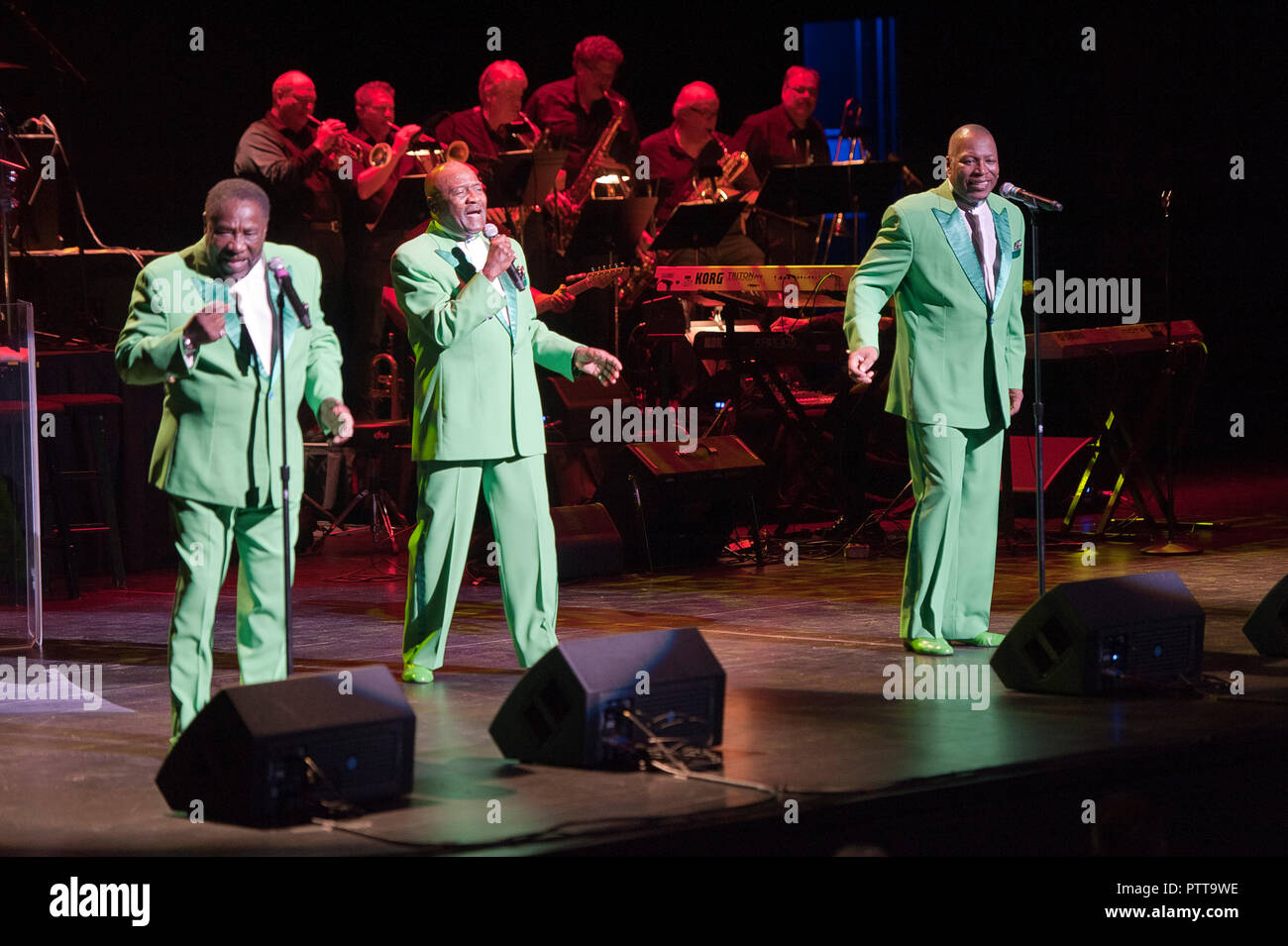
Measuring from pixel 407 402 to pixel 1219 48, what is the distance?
22.2ft

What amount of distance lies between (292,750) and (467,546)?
2.01 m

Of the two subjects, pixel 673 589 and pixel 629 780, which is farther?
pixel 673 589

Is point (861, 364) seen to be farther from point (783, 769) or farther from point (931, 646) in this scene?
point (783, 769)

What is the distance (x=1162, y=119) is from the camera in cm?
1278

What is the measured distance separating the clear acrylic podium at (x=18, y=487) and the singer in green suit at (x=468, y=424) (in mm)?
1855

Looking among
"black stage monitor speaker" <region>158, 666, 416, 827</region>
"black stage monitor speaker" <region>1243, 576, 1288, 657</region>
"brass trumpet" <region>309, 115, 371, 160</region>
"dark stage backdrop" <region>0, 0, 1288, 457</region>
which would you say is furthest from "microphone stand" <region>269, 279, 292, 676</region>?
"dark stage backdrop" <region>0, 0, 1288, 457</region>

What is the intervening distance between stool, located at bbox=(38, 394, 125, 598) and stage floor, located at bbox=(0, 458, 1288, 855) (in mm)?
1587

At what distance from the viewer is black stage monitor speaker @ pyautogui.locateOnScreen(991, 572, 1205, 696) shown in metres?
5.29

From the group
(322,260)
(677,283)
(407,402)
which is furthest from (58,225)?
(677,283)

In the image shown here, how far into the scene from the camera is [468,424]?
5859 mm

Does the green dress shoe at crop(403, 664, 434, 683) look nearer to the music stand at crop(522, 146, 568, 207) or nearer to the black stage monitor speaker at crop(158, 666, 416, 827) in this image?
the black stage monitor speaker at crop(158, 666, 416, 827)

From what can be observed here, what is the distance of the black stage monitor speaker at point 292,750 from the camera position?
13.0 ft

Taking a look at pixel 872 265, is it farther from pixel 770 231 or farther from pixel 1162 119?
pixel 1162 119
